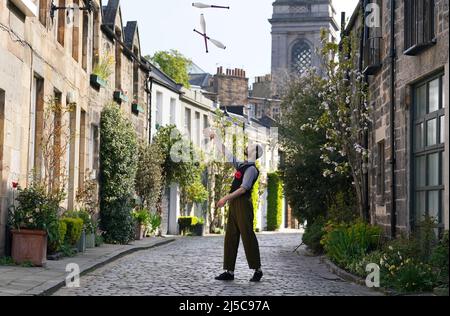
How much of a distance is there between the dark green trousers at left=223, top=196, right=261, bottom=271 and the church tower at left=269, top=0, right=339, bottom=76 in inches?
A: 2985

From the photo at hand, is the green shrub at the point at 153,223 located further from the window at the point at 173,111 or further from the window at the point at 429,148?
the window at the point at 429,148

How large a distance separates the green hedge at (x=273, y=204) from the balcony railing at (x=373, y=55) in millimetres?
30510

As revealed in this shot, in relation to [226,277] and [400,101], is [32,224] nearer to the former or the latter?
[226,277]

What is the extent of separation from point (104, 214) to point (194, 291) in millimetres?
10823

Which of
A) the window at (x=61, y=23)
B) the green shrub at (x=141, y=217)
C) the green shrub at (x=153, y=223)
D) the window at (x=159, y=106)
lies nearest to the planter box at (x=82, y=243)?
the window at (x=61, y=23)

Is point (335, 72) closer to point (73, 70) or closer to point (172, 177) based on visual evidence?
point (73, 70)

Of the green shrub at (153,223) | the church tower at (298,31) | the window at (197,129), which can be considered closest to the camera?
the green shrub at (153,223)

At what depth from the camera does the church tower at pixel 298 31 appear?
286 feet

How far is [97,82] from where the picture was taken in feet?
65.1

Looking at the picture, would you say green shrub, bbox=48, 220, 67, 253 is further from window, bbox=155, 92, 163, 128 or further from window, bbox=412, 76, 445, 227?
window, bbox=155, 92, 163, 128

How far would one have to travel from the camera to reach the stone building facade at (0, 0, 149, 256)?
13.1 meters

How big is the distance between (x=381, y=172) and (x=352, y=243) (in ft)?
8.63

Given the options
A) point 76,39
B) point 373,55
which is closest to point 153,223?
point 76,39
